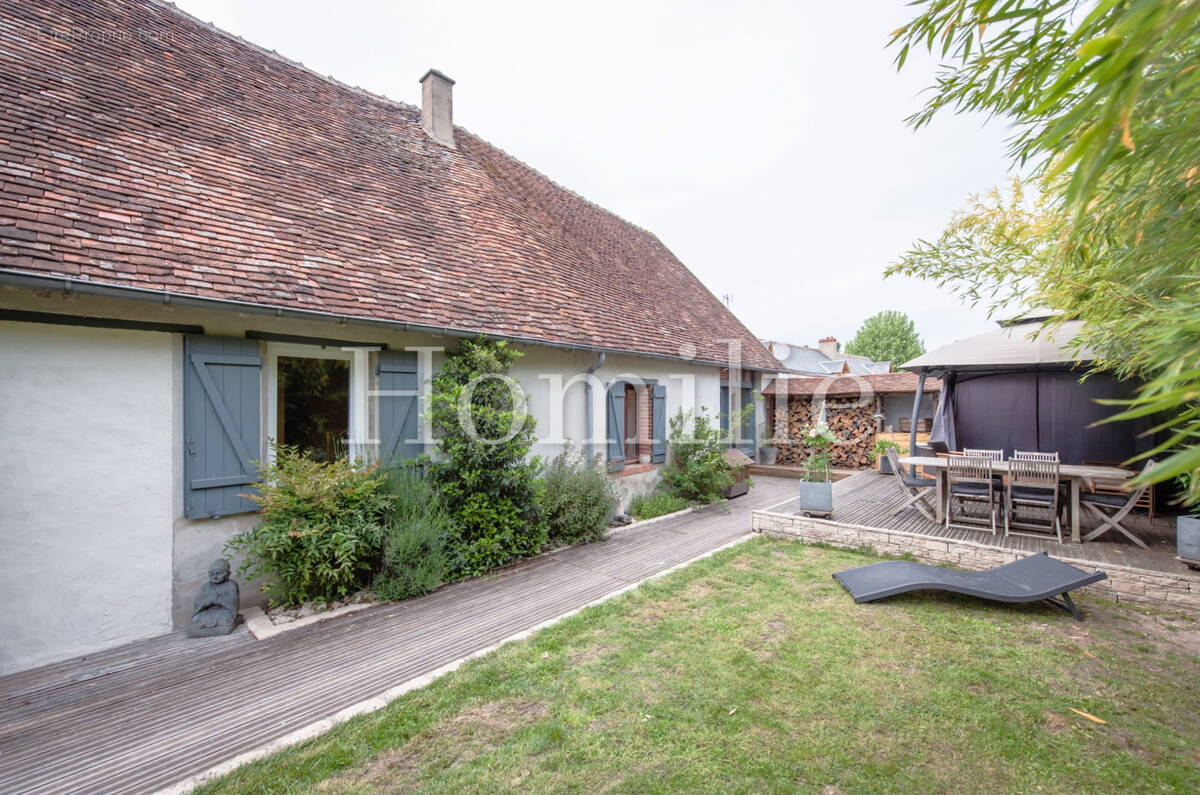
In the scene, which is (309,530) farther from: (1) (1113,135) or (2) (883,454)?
(2) (883,454)

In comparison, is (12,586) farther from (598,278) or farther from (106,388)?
(598,278)

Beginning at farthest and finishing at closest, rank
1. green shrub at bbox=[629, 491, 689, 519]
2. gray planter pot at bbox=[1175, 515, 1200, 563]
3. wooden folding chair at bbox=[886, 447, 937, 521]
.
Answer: green shrub at bbox=[629, 491, 689, 519] < wooden folding chair at bbox=[886, 447, 937, 521] < gray planter pot at bbox=[1175, 515, 1200, 563]

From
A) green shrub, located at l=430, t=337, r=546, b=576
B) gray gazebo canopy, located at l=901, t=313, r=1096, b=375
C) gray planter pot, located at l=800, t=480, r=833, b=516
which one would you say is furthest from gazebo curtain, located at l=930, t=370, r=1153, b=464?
green shrub, located at l=430, t=337, r=546, b=576

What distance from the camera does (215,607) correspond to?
436 cm

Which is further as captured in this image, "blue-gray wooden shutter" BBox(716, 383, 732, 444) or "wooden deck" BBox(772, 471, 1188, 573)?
"blue-gray wooden shutter" BBox(716, 383, 732, 444)

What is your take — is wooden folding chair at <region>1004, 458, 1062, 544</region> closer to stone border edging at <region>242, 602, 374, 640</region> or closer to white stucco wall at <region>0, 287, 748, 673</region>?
stone border edging at <region>242, 602, 374, 640</region>

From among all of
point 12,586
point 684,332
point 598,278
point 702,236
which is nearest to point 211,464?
point 12,586

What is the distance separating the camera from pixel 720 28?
7.22 m

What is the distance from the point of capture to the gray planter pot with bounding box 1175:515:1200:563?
480 cm

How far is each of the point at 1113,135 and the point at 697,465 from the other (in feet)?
26.7

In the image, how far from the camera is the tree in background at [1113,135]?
1.09 m

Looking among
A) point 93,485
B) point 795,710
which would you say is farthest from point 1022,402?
point 93,485

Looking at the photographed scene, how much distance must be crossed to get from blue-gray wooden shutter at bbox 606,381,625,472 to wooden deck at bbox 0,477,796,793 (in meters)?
2.98

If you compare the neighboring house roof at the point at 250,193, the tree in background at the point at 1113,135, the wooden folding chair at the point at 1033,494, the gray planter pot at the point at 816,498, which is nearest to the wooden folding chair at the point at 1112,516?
the wooden folding chair at the point at 1033,494
